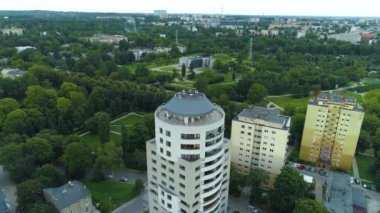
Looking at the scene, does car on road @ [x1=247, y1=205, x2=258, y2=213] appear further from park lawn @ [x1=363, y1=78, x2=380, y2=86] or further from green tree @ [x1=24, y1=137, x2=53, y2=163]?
park lawn @ [x1=363, y1=78, x2=380, y2=86]

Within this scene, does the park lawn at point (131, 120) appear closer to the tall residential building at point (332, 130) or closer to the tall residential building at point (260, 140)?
the tall residential building at point (260, 140)

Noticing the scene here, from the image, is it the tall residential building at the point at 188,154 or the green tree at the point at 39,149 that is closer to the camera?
the tall residential building at the point at 188,154

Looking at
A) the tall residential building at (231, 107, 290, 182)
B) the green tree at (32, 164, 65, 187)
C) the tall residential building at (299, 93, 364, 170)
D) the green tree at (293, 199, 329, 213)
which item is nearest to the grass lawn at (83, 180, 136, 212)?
the green tree at (32, 164, 65, 187)

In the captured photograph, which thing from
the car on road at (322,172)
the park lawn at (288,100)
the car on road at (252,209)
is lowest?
the car on road at (252,209)

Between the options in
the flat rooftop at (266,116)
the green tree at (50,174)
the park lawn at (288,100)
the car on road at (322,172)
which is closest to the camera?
the green tree at (50,174)

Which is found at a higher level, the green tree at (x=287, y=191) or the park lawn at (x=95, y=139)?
the green tree at (x=287, y=191)

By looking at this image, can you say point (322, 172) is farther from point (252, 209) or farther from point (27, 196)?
point (27, 196)

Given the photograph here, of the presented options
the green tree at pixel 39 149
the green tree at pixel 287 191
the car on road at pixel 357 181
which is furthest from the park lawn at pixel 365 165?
the green tree at pixel 39 149

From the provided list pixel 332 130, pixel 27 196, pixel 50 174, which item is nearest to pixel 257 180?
pixel 332 130
